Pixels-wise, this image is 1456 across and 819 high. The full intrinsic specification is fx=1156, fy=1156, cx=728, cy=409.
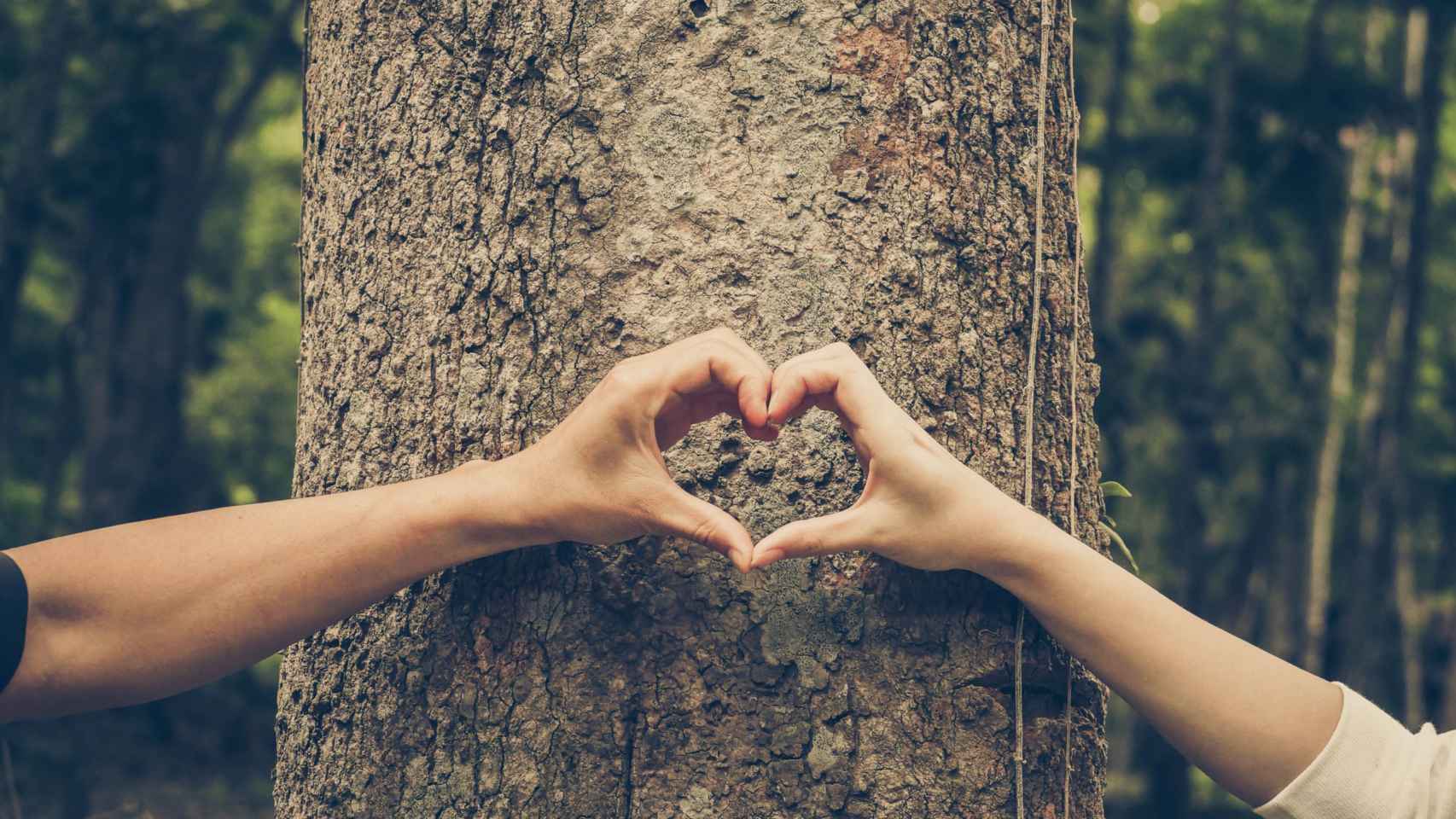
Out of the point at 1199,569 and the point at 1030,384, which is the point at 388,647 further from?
the point at 1199,569

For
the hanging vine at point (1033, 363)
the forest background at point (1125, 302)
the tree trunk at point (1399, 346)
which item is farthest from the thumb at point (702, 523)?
the tree trunk at point (1399, 346)

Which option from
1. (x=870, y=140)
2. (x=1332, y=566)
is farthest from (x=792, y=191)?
(x=1332, y=566)

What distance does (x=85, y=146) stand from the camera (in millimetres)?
10125

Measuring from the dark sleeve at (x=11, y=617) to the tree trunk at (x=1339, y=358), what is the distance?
1242 centimetres

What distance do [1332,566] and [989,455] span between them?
59.3 feet

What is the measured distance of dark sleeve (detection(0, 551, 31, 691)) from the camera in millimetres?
1671

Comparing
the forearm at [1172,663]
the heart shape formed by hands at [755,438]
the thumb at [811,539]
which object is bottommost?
the forearm at [1172,663]

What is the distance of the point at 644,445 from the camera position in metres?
1.58

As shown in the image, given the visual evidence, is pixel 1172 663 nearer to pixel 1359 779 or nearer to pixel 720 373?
pixel 1359 779

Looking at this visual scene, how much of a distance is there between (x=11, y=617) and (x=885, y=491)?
50.1 inches

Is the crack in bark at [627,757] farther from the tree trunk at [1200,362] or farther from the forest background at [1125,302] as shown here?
the tree trunk at [1200,362]

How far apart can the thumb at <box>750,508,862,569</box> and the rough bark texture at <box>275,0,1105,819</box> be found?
18 centimetres

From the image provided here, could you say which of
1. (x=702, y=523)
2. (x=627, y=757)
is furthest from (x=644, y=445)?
(x=627, y=757)

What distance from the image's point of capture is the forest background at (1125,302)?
31.6ft
